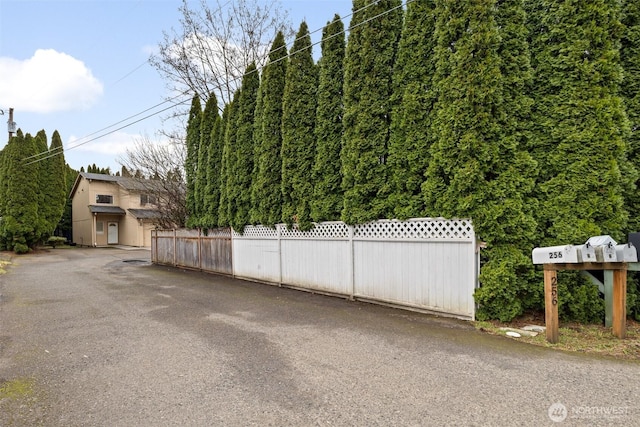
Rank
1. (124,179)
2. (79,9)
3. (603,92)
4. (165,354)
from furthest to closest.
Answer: (124,179) → (79,9) → (603,92) → (165,354)

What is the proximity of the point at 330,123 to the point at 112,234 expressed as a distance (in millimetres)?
27158

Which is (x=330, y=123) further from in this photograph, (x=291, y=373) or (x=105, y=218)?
(x=105, y=218)

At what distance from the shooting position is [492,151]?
5.12 m

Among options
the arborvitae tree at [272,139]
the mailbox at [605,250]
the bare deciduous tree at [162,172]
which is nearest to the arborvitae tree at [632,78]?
the mailbox at [605,250]

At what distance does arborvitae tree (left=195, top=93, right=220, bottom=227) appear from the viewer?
12.1 metres

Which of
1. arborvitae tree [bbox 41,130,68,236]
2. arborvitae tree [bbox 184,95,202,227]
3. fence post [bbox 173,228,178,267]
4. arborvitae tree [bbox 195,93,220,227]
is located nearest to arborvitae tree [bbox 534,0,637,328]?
arborvitae tree [bbox 195,93,220,227]

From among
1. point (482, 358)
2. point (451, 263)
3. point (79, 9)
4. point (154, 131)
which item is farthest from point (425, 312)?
point (154, 131)

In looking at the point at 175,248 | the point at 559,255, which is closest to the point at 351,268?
the point at 559,255

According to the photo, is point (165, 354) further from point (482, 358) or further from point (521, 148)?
point (521, 148)

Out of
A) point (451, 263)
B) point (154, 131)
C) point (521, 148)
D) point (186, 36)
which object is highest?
point (186, 36)

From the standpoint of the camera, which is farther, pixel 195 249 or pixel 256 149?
pixel 195 249

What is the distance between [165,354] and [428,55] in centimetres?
583

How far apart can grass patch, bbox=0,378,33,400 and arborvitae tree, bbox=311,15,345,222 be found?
5327 mm

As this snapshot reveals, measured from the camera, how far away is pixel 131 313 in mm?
6172
